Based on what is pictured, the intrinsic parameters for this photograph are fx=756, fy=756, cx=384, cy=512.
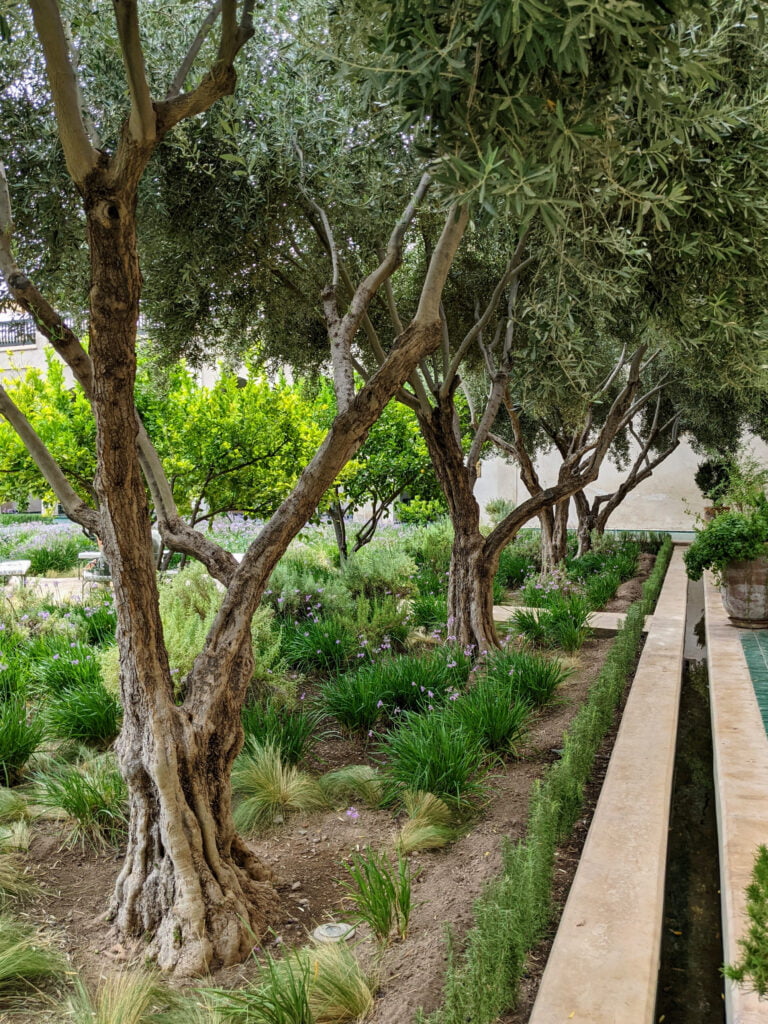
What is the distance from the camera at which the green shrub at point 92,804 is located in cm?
374

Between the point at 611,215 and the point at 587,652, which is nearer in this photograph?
the point at 611,215

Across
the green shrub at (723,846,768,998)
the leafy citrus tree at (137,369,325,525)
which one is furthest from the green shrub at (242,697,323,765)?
the leafy citrus tree at (137,369,325,525)

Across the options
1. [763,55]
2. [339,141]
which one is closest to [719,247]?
[763,55]

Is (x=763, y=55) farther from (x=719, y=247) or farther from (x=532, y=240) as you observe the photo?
(x=532, y=240)

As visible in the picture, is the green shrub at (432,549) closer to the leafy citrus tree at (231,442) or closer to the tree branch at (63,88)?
the leafy citrus tree at (231,442)

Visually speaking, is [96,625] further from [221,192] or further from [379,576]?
[221,192]

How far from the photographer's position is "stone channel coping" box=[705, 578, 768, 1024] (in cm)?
273

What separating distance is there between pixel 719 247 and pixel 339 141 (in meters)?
2.37

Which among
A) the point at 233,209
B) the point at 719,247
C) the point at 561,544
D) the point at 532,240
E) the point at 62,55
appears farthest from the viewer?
the point at 561,544

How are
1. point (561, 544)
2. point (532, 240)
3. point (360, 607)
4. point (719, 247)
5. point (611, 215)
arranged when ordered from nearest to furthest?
point (719, 247), point (611, 215), point (532, 240), point (360, 607), point (561, 544)

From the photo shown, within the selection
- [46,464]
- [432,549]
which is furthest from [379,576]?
[46,464]

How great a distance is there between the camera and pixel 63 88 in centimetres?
226

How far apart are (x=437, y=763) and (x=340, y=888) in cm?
86

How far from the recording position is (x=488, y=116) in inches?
86.1
